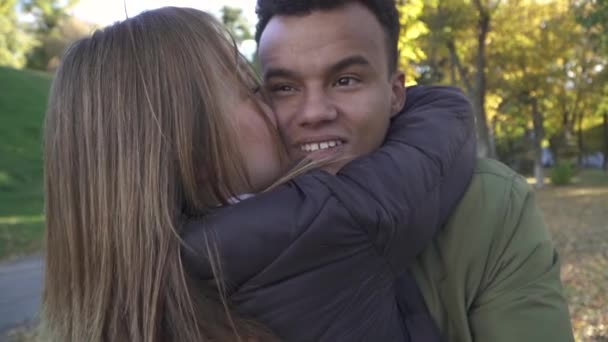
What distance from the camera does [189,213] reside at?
1493 mm

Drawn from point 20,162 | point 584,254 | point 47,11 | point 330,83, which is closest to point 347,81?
point 330,83

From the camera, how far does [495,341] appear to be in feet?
5.18

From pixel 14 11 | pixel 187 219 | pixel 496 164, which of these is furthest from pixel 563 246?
pixel 14 11

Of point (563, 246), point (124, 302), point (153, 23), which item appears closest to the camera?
point (124, 302)

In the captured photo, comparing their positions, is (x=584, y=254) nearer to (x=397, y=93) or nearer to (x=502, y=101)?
(x=397, y=93)

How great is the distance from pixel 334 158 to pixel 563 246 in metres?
10.6

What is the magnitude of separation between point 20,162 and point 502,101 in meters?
22.0

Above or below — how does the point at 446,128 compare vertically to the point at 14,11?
below

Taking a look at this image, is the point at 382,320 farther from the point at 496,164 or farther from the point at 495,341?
the point at 496,164

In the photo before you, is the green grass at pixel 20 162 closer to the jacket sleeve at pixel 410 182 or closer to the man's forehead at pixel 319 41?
the man's forehead at pixel 319 41

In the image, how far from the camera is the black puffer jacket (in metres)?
1.35

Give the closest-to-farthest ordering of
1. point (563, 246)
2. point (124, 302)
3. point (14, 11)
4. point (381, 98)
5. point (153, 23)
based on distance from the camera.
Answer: point (124, 302) < point (153, 23) < point (381, 98) < point (563, 246) < point (14, 11)

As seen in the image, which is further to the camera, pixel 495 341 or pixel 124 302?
pixel 495 341

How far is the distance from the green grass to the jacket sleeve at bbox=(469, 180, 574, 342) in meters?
13.3
